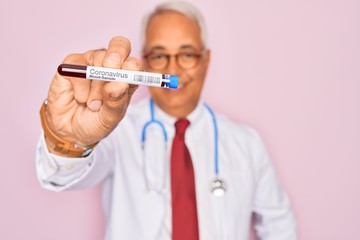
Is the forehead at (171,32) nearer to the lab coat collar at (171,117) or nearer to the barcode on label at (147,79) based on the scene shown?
the lab coat collar at (171,117)

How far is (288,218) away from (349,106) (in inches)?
21.4

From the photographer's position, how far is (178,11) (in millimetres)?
1746

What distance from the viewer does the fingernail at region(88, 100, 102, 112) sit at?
3.68 ft

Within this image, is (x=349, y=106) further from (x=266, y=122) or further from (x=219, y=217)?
(x=219, y=217)

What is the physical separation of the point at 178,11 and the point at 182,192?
62 centimetres

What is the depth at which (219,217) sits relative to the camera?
167 cm

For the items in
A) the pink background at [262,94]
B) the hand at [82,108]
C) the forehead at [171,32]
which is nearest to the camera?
the hand at [82,108]

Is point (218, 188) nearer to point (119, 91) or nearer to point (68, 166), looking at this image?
point (68, 166)

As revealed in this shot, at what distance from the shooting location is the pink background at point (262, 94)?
1.87 m

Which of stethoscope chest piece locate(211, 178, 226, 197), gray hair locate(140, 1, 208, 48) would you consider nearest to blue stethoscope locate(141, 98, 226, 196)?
stethoscope chest piece locate(211, 178, 226, 197)

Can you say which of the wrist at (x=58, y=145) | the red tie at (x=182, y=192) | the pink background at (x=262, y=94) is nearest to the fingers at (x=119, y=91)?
the wrist at (x=58, y=145)

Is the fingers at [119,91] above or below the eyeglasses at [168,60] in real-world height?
below

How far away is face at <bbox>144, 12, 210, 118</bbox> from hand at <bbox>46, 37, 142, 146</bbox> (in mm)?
542

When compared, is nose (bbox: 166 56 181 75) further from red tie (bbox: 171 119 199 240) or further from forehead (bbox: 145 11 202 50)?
red tie (bbox: 171 119 199 240)
